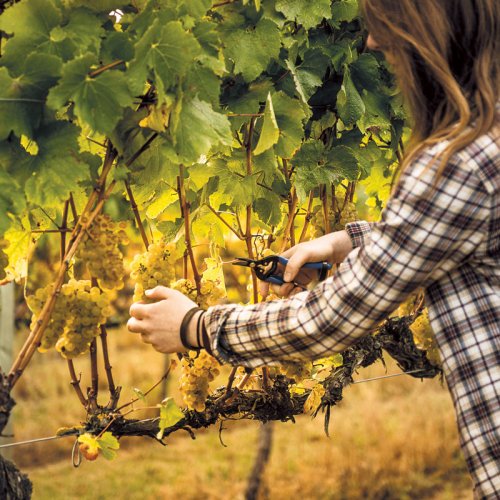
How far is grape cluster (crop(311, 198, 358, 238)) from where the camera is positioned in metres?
2.49

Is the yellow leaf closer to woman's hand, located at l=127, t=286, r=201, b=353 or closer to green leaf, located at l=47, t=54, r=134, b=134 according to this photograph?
woman's hand, located at l=127, t=286, r=201, b=353

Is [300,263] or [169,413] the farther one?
[300,263]

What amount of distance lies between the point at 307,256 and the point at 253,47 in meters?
0.56

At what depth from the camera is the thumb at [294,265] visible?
1.90m

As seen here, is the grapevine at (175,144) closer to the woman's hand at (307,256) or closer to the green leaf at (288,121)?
the green leaf at (288,121)

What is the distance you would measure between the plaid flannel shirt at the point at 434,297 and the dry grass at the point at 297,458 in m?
6.35

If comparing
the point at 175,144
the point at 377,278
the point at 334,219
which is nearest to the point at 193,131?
the point at 175,144

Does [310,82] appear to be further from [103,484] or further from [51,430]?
[51,430]

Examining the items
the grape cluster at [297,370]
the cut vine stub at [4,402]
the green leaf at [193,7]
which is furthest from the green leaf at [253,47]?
the cut vine stub at [4,402]

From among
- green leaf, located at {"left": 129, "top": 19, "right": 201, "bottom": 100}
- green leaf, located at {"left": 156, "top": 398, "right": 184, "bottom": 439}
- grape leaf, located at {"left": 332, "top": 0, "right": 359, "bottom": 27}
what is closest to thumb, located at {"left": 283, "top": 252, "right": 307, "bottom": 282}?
green leaf, located at {"left": 156, "top": 398, "right": 184, "bottom": 439}

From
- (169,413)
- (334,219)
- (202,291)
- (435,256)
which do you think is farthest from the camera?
(334,219)

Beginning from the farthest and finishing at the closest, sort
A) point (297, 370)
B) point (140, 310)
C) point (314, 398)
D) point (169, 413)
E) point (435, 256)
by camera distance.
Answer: point (314, 398) → point (297, 370) → point (169, 413) → point (140, 310) → point (435, 256)

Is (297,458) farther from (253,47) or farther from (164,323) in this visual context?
(164,323)

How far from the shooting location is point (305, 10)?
2.07 metres
